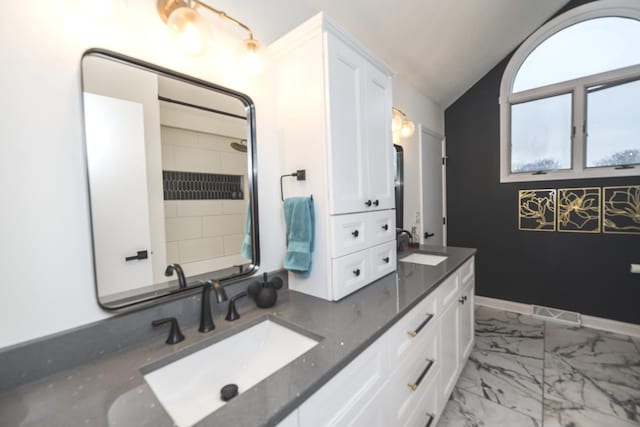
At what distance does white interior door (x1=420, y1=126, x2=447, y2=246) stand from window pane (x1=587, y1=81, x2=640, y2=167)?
133 centimetres

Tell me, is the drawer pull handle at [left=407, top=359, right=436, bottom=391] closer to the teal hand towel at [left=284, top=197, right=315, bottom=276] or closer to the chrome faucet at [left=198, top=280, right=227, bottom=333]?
the teal hand towel at [left=284, top=197, right=315, bottom=276]

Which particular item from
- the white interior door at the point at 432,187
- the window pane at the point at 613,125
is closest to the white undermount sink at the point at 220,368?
the white interior door at the point at 432,187

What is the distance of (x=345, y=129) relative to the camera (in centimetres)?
125

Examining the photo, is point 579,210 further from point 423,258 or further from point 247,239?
point 247,239

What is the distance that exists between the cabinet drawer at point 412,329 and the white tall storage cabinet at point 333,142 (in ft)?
0.91

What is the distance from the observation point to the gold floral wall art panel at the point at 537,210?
9.04ft

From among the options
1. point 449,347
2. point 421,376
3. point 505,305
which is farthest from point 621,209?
point 421,376

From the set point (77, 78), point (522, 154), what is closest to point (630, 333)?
point (522, 154)

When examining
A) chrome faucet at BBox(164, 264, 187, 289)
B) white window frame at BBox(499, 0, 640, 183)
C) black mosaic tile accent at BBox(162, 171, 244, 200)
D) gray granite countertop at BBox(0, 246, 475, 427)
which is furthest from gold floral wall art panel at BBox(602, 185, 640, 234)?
chrome faucet at BBox(164, 264, 187, 289)

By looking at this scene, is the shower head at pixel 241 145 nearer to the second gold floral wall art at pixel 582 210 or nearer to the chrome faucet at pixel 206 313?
the chrome faucet at pixel 206 313

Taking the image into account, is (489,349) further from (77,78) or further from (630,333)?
(77,78)

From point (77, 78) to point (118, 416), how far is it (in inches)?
36.2

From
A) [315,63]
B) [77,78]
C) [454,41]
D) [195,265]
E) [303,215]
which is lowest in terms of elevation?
[195,265]

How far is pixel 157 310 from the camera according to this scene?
938 mm
